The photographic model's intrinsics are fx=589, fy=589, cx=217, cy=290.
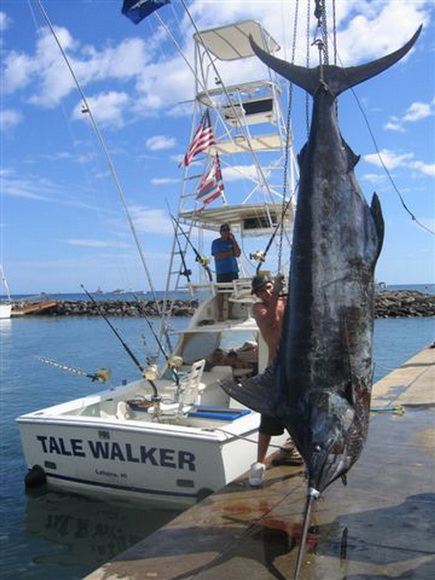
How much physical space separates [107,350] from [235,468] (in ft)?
68.3

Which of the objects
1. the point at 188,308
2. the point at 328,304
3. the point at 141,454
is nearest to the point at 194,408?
the point at 141,454

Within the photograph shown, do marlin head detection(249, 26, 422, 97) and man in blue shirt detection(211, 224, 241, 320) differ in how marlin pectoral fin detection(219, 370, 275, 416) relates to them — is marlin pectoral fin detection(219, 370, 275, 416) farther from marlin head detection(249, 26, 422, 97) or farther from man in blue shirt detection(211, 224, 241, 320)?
man in blue shirt detection(211, 224, 241, 320)

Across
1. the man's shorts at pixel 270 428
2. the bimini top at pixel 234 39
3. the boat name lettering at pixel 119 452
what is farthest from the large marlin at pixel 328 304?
the bimini top at pixel 234 39

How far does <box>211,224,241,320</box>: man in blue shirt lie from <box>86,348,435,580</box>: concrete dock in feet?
12.2

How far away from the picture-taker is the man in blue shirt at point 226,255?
7.74m

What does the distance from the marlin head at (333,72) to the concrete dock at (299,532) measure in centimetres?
223

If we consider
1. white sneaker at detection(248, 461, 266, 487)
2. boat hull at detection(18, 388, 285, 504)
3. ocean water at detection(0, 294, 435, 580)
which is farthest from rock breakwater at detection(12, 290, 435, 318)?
white sneaker at detection(248, 461, 266, 487)

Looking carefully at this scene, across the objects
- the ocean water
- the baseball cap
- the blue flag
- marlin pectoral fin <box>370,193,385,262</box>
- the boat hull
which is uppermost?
the blue flag

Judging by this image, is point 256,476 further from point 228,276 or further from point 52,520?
point 228,276

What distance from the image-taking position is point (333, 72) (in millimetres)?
2807

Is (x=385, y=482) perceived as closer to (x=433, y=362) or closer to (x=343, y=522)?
(x=343, y=522)

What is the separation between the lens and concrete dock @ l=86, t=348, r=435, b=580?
9.12 feet

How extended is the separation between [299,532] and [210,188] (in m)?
5.90

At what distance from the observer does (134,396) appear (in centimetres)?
685
